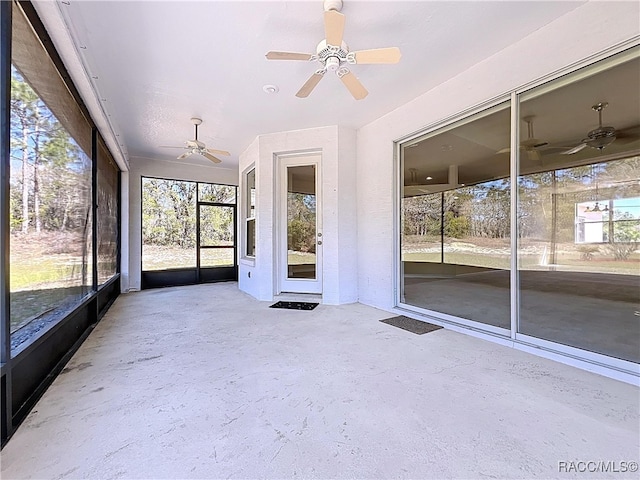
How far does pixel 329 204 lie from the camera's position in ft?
15.7

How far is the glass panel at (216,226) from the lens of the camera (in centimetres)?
708

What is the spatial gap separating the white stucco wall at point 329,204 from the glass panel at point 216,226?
2.62 m

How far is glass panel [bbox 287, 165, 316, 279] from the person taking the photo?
16.7 feet

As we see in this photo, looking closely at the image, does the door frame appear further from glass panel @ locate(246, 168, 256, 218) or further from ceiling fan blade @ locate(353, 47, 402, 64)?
ceiling fan blade @ locate(353, 47, 402, 64)

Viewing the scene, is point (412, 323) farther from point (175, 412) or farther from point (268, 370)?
point (175, 412)

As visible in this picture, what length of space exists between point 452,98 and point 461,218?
3924 millimetres

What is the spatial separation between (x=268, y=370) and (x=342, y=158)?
3496 mm

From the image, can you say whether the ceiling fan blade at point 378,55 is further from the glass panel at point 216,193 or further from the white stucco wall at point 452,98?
the glass panel at point 216,193

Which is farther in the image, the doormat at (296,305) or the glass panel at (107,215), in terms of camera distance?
the doormat at (296,305)

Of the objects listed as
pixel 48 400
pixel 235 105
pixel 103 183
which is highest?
pixel 235 105

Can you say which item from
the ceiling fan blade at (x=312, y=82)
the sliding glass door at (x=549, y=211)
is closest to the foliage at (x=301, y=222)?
the sliding glass door at (x=549, y=211)

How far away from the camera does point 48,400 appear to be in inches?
75.2

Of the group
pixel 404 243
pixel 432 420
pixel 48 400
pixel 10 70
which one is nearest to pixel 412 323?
pixel 404 243

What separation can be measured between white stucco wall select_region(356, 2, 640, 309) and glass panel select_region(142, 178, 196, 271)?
4.30 meters
